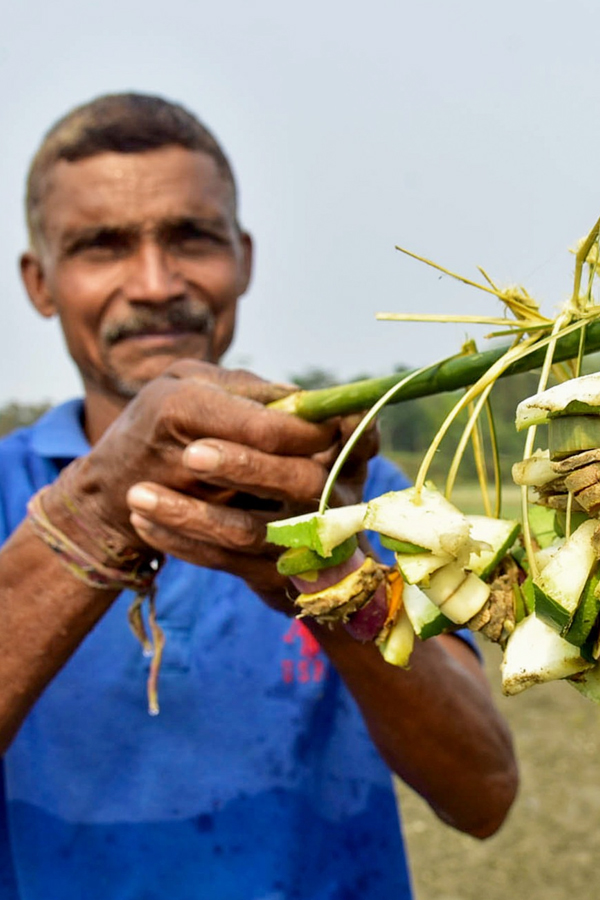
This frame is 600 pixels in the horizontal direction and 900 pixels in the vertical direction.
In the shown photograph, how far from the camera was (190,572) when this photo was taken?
178 cm

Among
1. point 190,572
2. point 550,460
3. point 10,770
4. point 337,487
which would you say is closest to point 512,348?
point 550,460

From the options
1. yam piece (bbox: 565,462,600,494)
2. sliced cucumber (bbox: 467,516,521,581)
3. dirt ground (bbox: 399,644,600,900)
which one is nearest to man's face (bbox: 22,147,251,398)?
sliced cucumber (bbox: 467,516,521,581)

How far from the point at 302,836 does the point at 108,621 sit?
517mm

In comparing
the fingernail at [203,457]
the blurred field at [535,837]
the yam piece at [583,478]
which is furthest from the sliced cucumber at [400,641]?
the blurred field at [535,837]

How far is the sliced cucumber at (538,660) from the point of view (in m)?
0.64

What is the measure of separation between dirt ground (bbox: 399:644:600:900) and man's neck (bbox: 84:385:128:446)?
2.67 m

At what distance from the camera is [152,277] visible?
72.3 inches

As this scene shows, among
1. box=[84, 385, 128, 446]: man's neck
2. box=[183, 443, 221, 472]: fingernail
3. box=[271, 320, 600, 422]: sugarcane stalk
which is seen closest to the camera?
box=[271, 320, 600, 422]: sugarcane stalk

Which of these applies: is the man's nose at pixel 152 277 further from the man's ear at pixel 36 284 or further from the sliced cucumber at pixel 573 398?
the sliced cucumber at pixel 573 398

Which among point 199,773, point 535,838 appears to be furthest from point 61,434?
point 535,838

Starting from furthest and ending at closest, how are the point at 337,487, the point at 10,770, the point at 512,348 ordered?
the point at 10,770, the point at 337,487, the point at 512,348

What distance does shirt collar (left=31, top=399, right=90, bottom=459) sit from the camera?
187 cm

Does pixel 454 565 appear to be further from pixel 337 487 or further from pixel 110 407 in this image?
pixel 110 407

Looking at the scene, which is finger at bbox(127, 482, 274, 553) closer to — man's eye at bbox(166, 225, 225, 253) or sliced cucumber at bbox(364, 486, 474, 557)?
sliced cucumber at bbox(364, 486, 474, 557)
